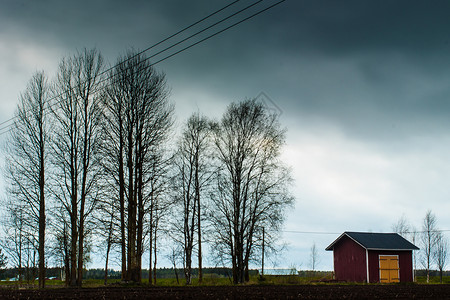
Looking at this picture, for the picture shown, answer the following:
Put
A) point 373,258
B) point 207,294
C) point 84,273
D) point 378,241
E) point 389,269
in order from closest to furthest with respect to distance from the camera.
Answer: point 207,294, point 373,258, point 389,269, point 378,241, point 84,273

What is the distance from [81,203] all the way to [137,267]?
511 centimetres

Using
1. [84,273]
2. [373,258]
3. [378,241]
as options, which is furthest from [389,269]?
[84,273]

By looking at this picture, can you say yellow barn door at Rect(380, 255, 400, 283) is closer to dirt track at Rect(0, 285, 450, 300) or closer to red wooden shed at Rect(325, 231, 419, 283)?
red wooden shed at Rect(325, 231, 419, 283)

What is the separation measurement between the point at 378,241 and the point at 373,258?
2.70 meters

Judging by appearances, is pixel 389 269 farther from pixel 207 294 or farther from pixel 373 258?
pixel 207 294

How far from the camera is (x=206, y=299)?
14578mm

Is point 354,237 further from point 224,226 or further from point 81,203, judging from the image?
point 81,203

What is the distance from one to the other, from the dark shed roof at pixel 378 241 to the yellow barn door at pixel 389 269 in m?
0.91

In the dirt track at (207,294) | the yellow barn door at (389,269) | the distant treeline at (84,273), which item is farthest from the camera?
the yellow barn door at (389,269)

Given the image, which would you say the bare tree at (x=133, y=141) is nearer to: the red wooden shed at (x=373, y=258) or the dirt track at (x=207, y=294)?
the dirt track at (x=207, y=294)

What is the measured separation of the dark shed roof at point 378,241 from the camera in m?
40.6

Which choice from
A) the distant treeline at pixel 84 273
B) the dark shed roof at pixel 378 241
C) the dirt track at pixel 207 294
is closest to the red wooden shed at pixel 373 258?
the dark shed roof at pixel 378 241

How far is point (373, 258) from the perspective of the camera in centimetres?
4000

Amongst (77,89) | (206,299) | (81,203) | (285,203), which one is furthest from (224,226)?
(206,299)
